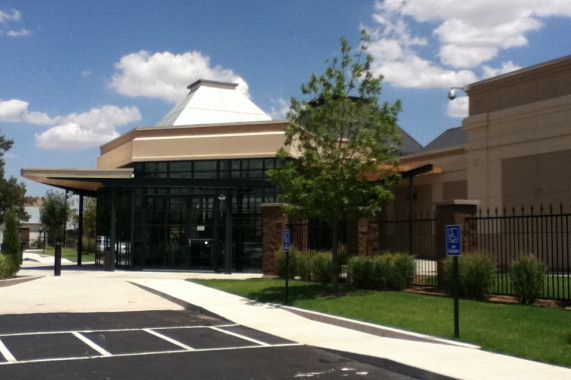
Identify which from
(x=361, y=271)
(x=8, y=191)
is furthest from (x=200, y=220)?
(x=8, y=191)

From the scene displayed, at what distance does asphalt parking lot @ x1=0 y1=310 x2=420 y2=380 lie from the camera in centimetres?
866

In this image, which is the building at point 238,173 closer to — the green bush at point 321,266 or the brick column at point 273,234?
the brick column at point 273,234

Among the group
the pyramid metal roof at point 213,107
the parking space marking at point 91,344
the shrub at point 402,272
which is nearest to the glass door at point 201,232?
the pyramid metal roof at point 213,107

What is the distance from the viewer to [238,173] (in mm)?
30031

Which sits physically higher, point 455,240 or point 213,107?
point 213,107

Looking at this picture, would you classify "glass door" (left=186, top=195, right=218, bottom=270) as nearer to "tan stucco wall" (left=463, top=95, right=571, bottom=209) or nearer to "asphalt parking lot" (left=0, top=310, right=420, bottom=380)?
"tan stucco wall" (left=463, top=95, right=571, bottom=209)

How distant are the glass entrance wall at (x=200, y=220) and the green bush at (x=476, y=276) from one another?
45.0 feet

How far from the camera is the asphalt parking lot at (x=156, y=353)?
866 cm

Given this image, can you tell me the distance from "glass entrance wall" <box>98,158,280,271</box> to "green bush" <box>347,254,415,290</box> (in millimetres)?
10133

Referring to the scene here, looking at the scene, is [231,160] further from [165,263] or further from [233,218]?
[165,263]

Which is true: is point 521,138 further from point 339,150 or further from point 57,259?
point 57,259

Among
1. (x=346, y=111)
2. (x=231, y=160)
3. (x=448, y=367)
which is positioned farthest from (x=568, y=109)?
(x=448, y=367)

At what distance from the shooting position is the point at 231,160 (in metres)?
30.2

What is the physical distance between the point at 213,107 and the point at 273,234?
15.8m
